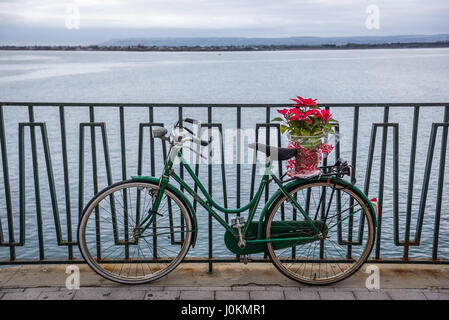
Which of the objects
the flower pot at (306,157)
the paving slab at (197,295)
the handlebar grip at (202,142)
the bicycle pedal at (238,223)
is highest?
the handlebar grip at (202,142)

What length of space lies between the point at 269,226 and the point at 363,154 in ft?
68.1

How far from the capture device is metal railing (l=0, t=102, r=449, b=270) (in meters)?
3.83

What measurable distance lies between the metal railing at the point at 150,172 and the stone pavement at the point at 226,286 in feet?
0.40

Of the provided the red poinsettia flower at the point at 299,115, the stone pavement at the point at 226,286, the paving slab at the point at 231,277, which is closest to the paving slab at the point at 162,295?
the stone pavement at the point at 226,286

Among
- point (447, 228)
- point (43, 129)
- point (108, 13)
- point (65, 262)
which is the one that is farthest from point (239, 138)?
point (108, 13)

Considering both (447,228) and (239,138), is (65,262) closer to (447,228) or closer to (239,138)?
(239,138)

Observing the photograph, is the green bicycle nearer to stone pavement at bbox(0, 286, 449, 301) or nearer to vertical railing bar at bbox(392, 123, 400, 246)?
stone pavement at bbox(0, 286, 449, 301)

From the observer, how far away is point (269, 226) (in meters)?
3.64

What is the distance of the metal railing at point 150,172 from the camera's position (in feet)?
12.6

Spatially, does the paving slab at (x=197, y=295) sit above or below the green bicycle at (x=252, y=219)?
below

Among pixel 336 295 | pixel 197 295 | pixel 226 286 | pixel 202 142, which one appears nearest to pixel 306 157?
pixel 202 142

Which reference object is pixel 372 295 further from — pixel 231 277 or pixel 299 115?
pixel 299 115

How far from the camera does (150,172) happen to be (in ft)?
65.2

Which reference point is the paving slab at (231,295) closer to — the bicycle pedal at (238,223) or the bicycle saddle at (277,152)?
the bicycle pedal at (238,223)
